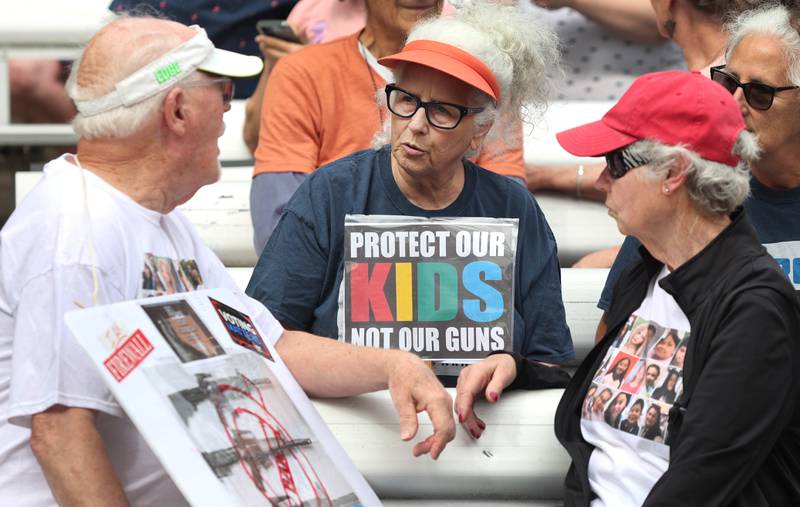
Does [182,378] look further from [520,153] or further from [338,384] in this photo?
[520,153]

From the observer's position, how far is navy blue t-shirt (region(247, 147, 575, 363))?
2619mm

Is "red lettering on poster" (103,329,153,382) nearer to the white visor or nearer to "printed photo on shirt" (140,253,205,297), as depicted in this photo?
"printed photo on shirt" (140,253,205,297)

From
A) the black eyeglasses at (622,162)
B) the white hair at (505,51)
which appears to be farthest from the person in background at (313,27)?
the black eyeglasses at (622,162)

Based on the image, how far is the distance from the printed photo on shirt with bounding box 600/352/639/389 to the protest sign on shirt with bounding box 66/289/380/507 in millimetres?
457

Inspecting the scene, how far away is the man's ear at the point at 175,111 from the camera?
6.60 ft

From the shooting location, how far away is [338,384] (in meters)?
2.35

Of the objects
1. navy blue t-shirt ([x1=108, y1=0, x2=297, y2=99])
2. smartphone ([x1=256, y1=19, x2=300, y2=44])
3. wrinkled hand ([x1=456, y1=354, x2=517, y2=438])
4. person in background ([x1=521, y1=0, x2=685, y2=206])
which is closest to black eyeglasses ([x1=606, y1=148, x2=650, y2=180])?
wrinkled hand ([x1=456, y1=354, x2=517, y2=438])

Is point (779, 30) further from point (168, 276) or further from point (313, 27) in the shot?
point (313, 27)

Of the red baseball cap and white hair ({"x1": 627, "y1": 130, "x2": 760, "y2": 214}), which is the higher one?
the red baseball cap

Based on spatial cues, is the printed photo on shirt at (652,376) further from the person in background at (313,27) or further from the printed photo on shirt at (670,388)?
the person in background at (313,27)

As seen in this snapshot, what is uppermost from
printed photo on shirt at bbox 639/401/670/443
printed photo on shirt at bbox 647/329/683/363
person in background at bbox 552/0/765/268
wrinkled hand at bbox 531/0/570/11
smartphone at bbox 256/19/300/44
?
person in background at bbox 552/0/765/268

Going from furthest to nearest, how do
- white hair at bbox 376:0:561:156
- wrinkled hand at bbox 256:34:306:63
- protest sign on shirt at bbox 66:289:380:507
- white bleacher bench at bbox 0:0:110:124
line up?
1. white bleacher bench at bbox 0:0:110:124
2. wrinkled hand at bbox 256:34:306:63
3. white hair at bbox 376:0:561:156
4. protest sign on shirt at bbox 66:289:380:507

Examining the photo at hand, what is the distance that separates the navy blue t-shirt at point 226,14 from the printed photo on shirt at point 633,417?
2.37 m

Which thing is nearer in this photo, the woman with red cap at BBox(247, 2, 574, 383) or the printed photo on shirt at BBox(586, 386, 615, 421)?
the printed photo on shirt at BBox(586, 386, 615, 421)
